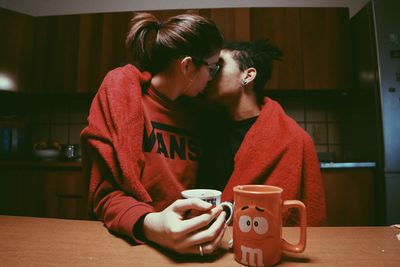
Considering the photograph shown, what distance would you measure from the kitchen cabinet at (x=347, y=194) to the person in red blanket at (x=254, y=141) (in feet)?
3.21

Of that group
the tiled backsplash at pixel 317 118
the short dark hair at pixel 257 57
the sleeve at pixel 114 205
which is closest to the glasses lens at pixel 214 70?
the short dark hair at pixel 257 57

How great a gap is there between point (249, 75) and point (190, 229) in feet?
2.87

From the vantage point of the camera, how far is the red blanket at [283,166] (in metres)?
0.91

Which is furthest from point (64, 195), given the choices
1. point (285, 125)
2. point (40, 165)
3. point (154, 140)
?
point (285, 125)

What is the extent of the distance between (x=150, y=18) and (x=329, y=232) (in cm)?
83

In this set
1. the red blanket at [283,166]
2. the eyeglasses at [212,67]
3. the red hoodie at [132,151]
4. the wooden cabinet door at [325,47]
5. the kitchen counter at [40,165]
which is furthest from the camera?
the wooden cabinet door at [325,47]

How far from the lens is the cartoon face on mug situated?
42 cm

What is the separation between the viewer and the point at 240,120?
1.19m

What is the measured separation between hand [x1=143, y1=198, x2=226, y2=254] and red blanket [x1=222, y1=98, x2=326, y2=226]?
0.42m

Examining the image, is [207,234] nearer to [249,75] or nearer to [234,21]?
[249,75]

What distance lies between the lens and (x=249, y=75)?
47.4 inches

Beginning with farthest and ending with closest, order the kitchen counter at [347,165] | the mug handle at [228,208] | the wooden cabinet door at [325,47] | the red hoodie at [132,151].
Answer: the wooden cabinet door at [325,47] → the kitchen counter at [347,165] → the red hoodie at [132,151] → the mug handle at [228,208]

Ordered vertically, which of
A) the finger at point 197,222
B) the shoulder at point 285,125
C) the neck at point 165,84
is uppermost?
the neck at point 165,84

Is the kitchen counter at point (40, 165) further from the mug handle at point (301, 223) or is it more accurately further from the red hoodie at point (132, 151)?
the mug handle at point (301, 223)
